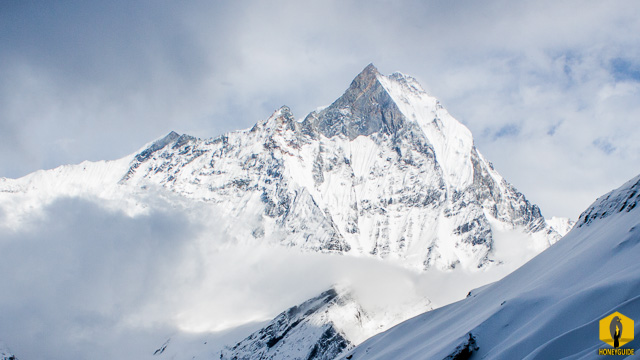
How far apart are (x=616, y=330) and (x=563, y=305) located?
13.0 feet

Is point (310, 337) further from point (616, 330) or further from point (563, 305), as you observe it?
point (616, 330)

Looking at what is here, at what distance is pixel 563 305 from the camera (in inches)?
734

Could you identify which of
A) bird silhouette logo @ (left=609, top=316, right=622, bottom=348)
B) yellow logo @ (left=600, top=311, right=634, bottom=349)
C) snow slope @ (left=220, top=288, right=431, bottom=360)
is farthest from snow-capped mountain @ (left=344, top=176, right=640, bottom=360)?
snow slope @ (left=220, top=288, right=431, bottom=360)

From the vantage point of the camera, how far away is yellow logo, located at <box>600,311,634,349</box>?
1407 centimetres

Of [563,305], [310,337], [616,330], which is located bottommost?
[616,330]

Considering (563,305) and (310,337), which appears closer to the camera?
(563,305)

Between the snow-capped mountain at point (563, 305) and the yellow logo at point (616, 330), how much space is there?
8.4 inches

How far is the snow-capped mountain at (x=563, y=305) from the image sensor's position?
52.6 feet

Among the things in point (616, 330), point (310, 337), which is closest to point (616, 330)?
point (616, 330)

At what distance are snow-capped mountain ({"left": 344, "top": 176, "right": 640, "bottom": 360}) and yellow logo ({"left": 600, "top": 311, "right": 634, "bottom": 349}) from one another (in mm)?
213

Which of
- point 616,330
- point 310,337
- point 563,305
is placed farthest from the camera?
point 310,337

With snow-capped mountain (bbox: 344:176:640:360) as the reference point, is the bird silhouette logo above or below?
below

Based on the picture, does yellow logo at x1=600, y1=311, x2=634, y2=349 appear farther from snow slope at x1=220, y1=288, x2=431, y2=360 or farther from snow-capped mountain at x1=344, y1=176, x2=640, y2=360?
snow slope at x1=220, y1=288, x2=431, y2=360

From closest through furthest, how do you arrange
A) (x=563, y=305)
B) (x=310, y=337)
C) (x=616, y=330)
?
(x=616, y=330), (x=563, y=305), (x=310, y=337)
